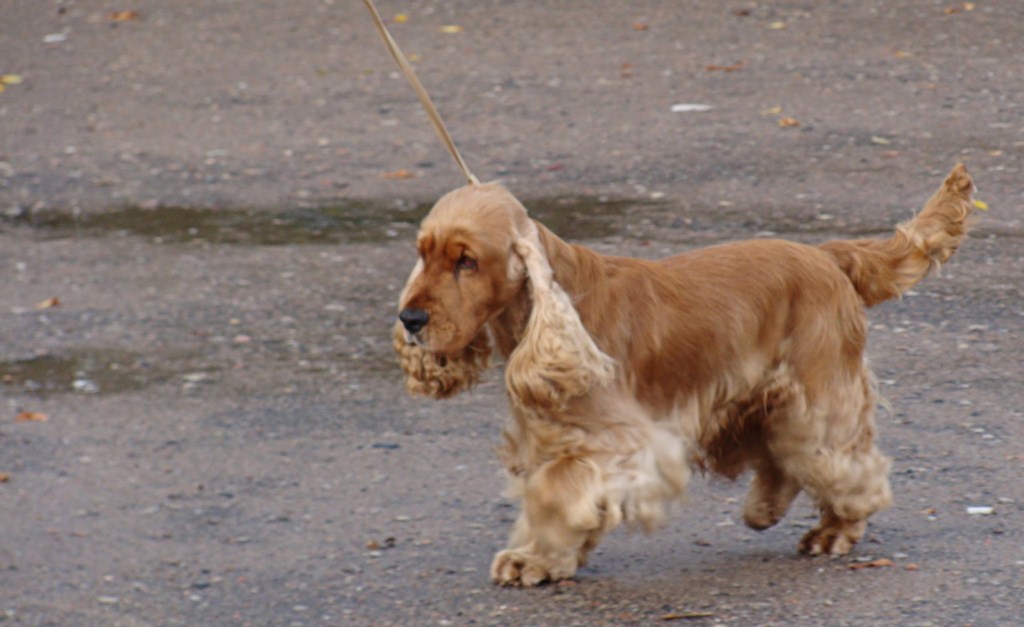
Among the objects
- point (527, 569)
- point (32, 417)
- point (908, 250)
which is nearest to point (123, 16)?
point (32, 417)

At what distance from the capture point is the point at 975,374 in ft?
21.9

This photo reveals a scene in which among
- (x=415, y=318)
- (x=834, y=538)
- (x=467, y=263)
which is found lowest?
(x=834, y=538)

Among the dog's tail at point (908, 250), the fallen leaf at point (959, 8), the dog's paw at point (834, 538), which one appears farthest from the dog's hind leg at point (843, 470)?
the fallen leaf at point (959, 8)

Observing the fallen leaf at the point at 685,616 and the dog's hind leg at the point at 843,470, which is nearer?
the fallen leaf at the point at 685,616

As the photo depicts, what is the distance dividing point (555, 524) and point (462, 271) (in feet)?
2.61

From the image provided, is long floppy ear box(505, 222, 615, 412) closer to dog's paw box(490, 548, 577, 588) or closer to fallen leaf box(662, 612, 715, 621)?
dog's paw box(490, 548, 577, 588)

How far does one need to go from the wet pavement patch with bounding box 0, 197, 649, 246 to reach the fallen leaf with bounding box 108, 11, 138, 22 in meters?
4.19

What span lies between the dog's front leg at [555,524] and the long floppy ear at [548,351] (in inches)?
8.7

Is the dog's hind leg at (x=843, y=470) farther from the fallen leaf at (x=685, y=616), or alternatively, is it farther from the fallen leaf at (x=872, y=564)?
the fallen leaf at (x=685, y=616)

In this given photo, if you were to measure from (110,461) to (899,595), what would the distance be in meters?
3.05

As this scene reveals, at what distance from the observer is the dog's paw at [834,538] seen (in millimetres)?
5016

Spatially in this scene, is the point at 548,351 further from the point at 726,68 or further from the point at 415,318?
the point at 726,68

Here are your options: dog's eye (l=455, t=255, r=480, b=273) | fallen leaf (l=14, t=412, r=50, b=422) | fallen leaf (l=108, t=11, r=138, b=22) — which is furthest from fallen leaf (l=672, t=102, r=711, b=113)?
dog's eye (l=455, t=255, r=480, b=273)

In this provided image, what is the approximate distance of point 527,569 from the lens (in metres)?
4.76
